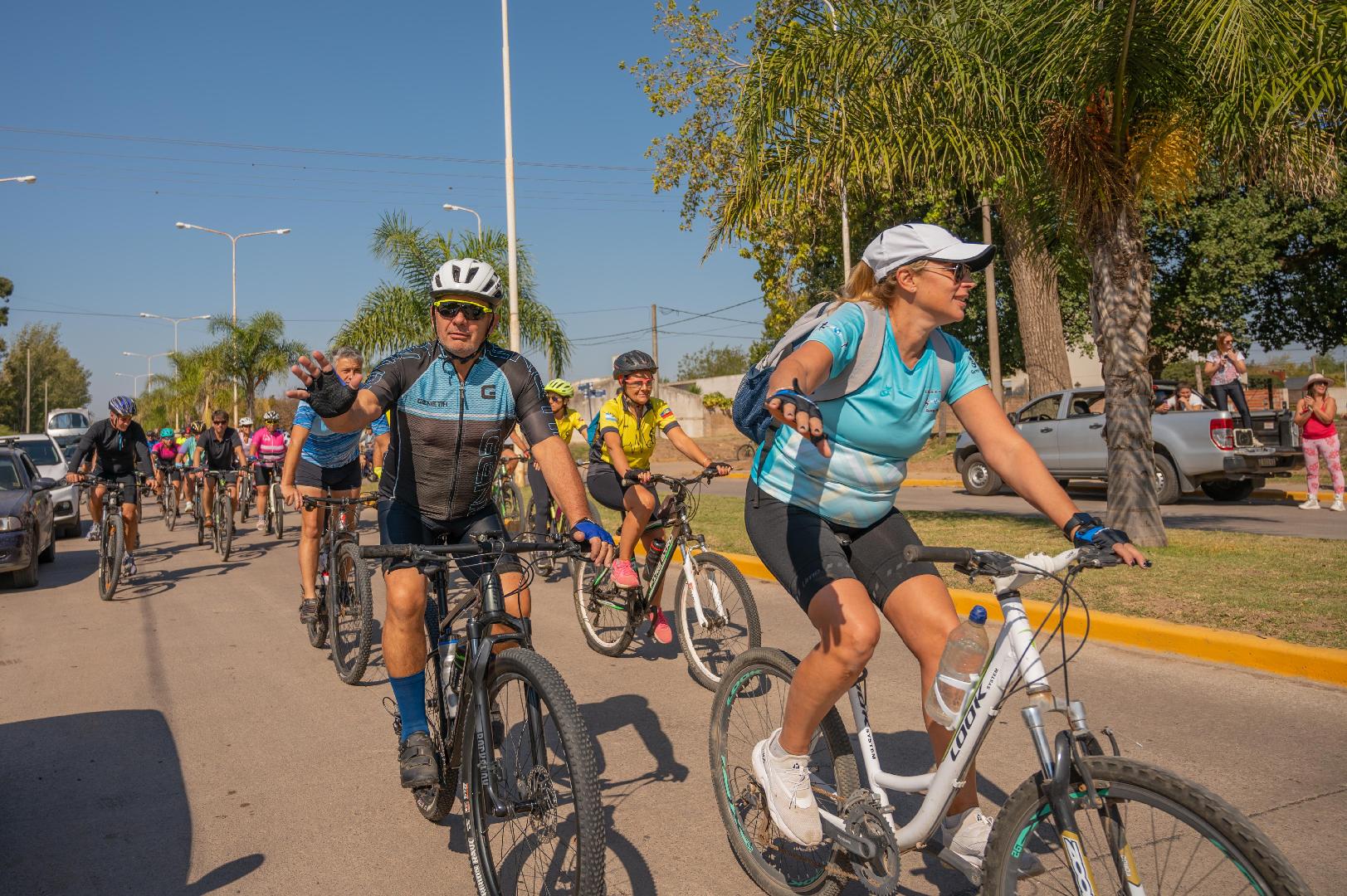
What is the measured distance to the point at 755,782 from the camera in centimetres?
343

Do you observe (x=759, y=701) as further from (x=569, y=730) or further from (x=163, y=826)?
(x=163, y=826)

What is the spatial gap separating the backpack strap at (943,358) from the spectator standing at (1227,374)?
1415 cm

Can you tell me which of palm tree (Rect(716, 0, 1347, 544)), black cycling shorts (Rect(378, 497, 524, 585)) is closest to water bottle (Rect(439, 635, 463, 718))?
black cycling shorts (Rect(378, 497, 524, 585))

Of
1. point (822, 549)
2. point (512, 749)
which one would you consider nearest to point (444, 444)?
point (512, 749)

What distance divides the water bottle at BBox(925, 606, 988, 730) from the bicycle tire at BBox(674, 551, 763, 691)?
3172 millimetres

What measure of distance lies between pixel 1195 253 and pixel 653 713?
26491 mm

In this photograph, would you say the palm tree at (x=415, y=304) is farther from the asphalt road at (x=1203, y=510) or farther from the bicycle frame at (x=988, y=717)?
the bicycle frame at (x=988, y=717)

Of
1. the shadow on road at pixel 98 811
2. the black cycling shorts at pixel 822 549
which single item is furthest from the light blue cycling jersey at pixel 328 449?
the black cycling shorts at pixel 822 549

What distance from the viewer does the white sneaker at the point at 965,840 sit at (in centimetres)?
279

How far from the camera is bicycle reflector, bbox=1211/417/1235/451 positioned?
1488 centimetres

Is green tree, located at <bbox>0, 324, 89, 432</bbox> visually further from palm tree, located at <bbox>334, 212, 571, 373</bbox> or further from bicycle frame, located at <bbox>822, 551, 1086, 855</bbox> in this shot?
bicycle frame, located at <bbox>822, 551, 1086, 855</bbox>

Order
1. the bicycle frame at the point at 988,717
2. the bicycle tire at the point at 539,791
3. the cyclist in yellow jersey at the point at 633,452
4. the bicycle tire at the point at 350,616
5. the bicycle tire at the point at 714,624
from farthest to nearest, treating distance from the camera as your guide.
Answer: the cyclist in yellow jersey at the point at 633,452
the bicycle tire at the point at 350,616
the bicycle tire at the point at 714,624
the bicycle tire at the point at 539,791
the bicycle frame at the point at 988,717

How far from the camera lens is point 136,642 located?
815 centimetres

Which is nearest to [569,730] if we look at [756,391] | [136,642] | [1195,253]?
[756,391]
